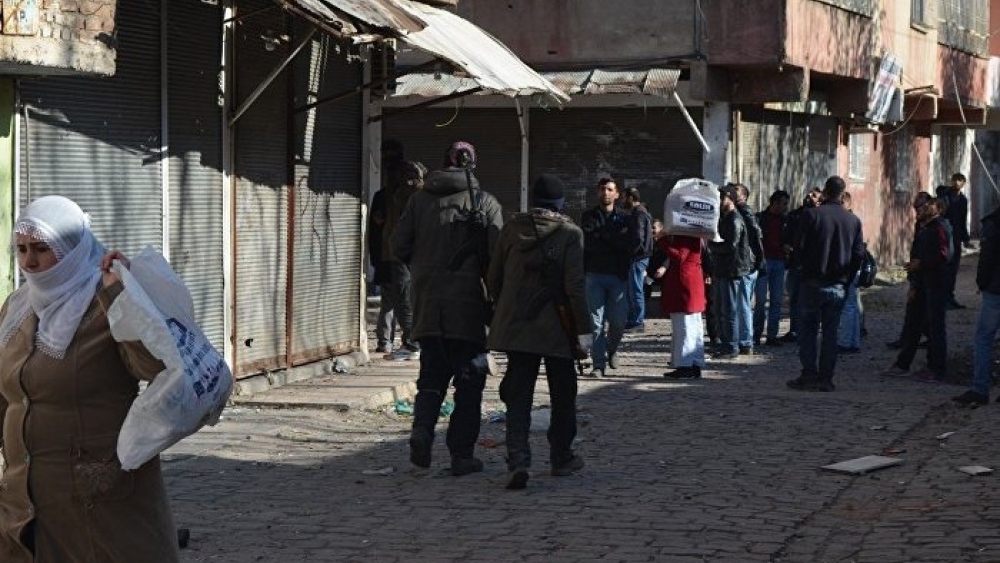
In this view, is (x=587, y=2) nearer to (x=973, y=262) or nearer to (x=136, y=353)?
(x=973, y=262)

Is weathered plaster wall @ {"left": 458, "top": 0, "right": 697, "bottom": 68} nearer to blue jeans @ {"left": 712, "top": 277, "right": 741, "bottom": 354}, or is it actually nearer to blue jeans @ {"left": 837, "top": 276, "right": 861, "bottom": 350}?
blue jeans @ {"left": 837, "top": 276, "right": 861, "bottom": 350}

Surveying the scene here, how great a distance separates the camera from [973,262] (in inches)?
1414

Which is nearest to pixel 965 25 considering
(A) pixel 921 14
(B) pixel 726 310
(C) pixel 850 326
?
(A) pixel 921 14

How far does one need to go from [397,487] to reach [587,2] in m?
14.4

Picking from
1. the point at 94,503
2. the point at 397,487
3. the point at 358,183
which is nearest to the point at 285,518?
the point at 397,487

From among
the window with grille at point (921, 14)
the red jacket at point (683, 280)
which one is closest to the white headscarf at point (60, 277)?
the red jacket at point (683, 280)

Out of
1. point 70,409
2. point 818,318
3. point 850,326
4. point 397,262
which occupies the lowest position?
point 850,326

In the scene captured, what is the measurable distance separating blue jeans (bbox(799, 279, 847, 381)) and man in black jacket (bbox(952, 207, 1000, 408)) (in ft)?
4.27

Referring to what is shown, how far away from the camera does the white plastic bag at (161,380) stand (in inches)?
181

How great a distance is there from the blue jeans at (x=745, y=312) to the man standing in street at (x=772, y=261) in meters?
1.13

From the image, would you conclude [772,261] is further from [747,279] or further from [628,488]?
[628,488]

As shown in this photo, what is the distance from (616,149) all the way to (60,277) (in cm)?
1880

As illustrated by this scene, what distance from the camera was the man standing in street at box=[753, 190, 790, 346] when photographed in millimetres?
18547

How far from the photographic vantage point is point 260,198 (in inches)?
533
